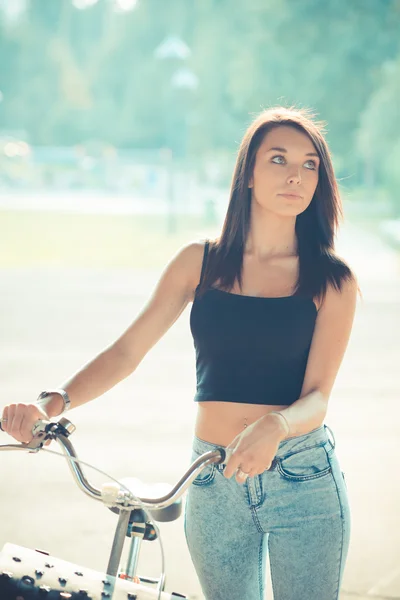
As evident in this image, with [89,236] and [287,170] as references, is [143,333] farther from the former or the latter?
[89,236]

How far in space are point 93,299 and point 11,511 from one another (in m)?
4.20

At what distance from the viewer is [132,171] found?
1100cm

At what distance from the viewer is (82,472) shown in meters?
1.08

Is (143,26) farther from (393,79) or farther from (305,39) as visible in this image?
(393,79)

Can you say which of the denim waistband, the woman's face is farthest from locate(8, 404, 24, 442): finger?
the woman's face

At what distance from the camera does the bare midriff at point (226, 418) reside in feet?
4.12

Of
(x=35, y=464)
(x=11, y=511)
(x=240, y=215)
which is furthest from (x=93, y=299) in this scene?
(x=240, y=215)

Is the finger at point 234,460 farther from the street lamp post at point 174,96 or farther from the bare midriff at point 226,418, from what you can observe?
the street lamp post at point 174,96

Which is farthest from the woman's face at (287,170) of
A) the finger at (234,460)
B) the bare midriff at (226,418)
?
the finger at (234,460)

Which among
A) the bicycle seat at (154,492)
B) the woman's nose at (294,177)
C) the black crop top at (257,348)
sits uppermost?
the woman's nose at (294,177)

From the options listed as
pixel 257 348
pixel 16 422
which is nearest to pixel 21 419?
pixel 16 422

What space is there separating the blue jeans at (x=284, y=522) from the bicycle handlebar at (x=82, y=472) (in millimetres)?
187

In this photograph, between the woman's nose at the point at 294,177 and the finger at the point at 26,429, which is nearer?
the finger at the point at 26,429

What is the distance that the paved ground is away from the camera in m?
2.91
